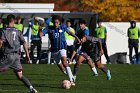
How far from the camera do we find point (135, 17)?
4725 cm

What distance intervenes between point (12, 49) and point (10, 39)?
0.25 metres

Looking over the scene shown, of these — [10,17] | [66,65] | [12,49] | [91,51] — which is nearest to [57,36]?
[66,65]

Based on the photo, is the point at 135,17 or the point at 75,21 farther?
the point at 135,17

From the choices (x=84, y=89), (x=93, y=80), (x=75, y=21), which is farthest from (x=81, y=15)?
(x=84, y=89)

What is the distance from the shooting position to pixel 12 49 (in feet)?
48.4

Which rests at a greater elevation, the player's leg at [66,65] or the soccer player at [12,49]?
the soccer player at [12,49]

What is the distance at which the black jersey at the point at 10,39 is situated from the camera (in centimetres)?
1471

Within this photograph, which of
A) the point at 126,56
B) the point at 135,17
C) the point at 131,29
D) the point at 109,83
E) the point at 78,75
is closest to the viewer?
the point at 109,83

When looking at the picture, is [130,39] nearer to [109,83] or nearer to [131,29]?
Answer: [131,29]

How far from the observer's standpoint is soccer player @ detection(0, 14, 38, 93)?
14.7m

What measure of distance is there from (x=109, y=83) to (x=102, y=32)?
1279 cm

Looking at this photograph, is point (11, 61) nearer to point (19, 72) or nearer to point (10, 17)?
point (19, 72)

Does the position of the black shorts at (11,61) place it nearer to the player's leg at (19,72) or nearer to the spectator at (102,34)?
the player's leg at (19,72)

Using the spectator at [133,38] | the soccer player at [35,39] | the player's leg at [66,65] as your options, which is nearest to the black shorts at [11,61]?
the player's leg at [66,65]
